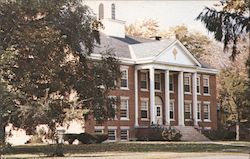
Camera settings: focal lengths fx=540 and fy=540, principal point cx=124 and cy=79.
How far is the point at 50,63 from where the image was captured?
27875 millimetres

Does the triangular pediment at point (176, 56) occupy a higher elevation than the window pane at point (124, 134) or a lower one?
Result: higher

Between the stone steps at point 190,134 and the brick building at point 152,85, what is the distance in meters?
1.33

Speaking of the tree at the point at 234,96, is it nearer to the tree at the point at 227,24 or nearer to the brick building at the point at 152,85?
the brick building at the point at 152,85

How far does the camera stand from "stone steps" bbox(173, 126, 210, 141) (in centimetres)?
4641

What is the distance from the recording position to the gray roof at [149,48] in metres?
46.6

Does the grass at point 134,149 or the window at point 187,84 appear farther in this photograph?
the window at point 187,84

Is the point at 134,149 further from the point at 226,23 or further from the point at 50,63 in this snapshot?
the point at 226,23

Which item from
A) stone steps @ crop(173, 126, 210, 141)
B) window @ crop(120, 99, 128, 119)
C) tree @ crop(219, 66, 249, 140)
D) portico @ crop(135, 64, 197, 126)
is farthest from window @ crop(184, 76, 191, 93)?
window @ crop(120, 99, 128, 119)

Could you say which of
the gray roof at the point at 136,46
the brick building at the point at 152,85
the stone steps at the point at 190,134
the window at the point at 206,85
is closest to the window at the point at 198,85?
the brick building at the point at 152,85

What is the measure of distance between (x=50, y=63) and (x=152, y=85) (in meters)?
19.7

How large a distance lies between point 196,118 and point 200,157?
30.3m

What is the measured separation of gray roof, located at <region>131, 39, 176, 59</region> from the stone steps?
268 inches

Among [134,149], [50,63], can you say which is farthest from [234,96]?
[50,63]

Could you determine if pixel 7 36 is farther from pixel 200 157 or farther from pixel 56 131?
pixel 200 157
